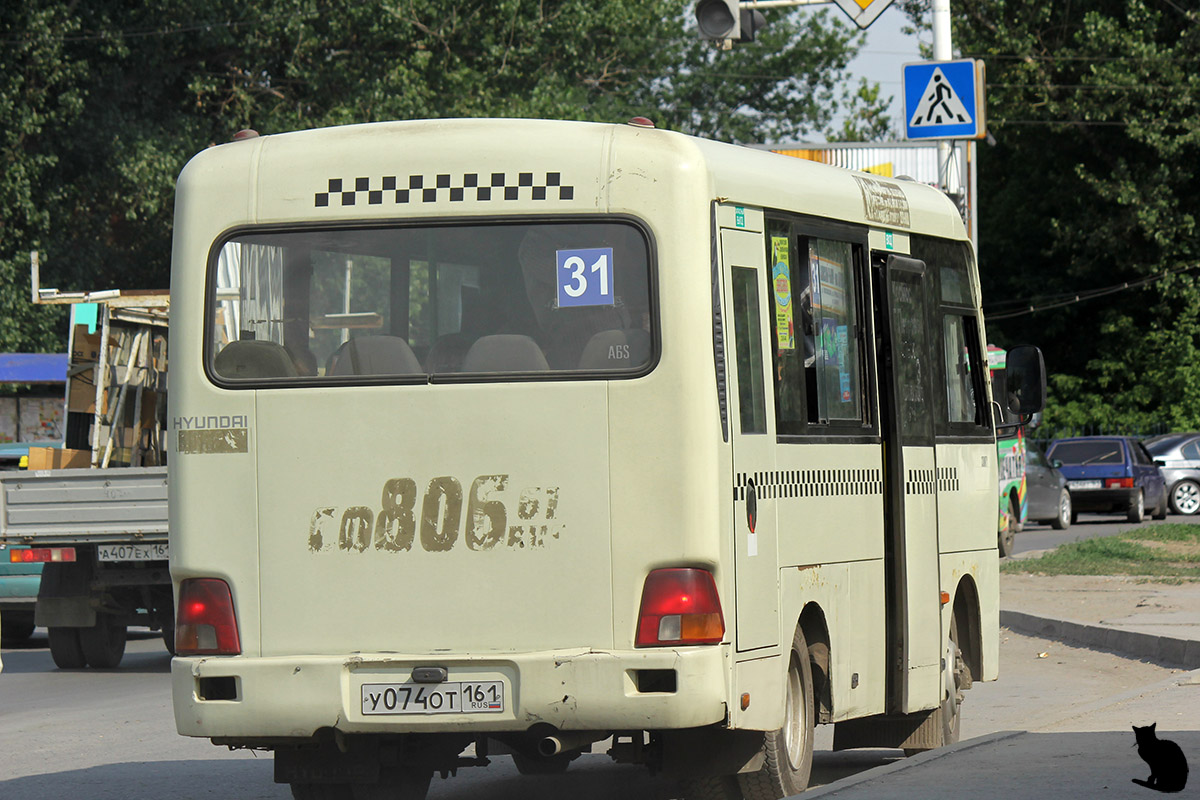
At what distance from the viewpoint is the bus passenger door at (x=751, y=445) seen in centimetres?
703

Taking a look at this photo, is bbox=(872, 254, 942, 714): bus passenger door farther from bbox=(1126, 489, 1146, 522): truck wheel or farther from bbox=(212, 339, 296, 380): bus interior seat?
bbox=(1126, 489, 1146, 522): truck wheel

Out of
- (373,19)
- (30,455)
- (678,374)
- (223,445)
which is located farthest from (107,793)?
(373,19)

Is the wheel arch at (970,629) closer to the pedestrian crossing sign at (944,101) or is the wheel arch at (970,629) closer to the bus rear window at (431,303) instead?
the bus rear window at (431,303)

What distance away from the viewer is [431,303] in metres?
7.17

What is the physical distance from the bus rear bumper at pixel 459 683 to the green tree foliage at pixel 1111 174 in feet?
129

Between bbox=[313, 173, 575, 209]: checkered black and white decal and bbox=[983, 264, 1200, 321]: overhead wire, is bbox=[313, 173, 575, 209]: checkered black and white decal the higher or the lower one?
the lower one

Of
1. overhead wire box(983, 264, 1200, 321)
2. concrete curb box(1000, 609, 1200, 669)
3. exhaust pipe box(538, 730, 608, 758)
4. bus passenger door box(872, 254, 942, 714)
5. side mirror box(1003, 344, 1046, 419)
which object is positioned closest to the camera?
exhaust pipe box(538, 730, 608, 758)

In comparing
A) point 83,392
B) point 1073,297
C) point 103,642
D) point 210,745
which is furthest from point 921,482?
point 1073,297

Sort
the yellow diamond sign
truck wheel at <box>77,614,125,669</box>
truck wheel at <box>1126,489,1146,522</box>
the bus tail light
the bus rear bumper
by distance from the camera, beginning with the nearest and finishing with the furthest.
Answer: the bus rear bumper, the bus tail light, truck wheel at <box>77,614,125,669</box>, the yellow diamond sign, truck wheel at <box>1126,489,1146,522</box>

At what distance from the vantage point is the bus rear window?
692cm

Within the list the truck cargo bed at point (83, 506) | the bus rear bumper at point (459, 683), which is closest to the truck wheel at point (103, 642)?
the truck cargo bed at point (83, 506)

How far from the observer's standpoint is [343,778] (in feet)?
24.2

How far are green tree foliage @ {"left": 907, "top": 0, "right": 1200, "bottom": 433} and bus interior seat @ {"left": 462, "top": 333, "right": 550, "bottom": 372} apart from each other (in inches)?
1532

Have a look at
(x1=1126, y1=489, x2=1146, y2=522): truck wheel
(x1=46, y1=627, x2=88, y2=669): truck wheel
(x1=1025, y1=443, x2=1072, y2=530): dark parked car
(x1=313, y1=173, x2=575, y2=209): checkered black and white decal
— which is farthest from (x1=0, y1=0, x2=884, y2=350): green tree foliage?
(x1=313, y1=173, x2=575, y2=209): checkered black and white decal
